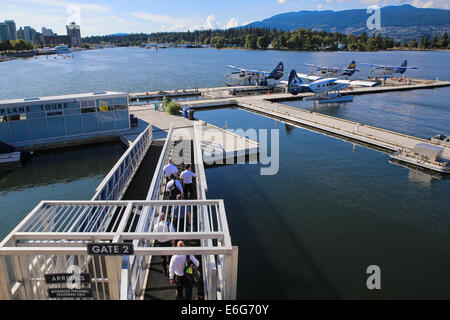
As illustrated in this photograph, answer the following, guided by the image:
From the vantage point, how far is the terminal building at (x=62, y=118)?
21.6 m

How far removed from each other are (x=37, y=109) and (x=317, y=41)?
182m

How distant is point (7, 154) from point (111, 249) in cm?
1989

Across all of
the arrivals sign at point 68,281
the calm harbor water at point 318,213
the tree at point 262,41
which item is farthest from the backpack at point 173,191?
the tree at point 262,41

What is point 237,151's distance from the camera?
21.4 metres

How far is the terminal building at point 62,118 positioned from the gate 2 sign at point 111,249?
2091 centimetres

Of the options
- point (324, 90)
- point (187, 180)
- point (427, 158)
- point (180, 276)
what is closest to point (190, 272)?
point (180, 276)

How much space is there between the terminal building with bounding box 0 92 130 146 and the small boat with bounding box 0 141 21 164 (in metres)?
1.38

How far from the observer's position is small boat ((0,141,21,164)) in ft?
66.5

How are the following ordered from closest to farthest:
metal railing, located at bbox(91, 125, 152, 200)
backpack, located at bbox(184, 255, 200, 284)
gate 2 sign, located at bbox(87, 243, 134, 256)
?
gate 2 sign, located at bbox(87, 243, 134, 256) < backpack, located at bbox(184, 255, 200, 284) < metal railing, located at bbox(91, 125, 152, 200)

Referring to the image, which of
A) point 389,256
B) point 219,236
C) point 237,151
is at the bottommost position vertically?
point 389,256

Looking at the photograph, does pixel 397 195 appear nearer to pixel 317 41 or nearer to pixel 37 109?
pixel 37 109
